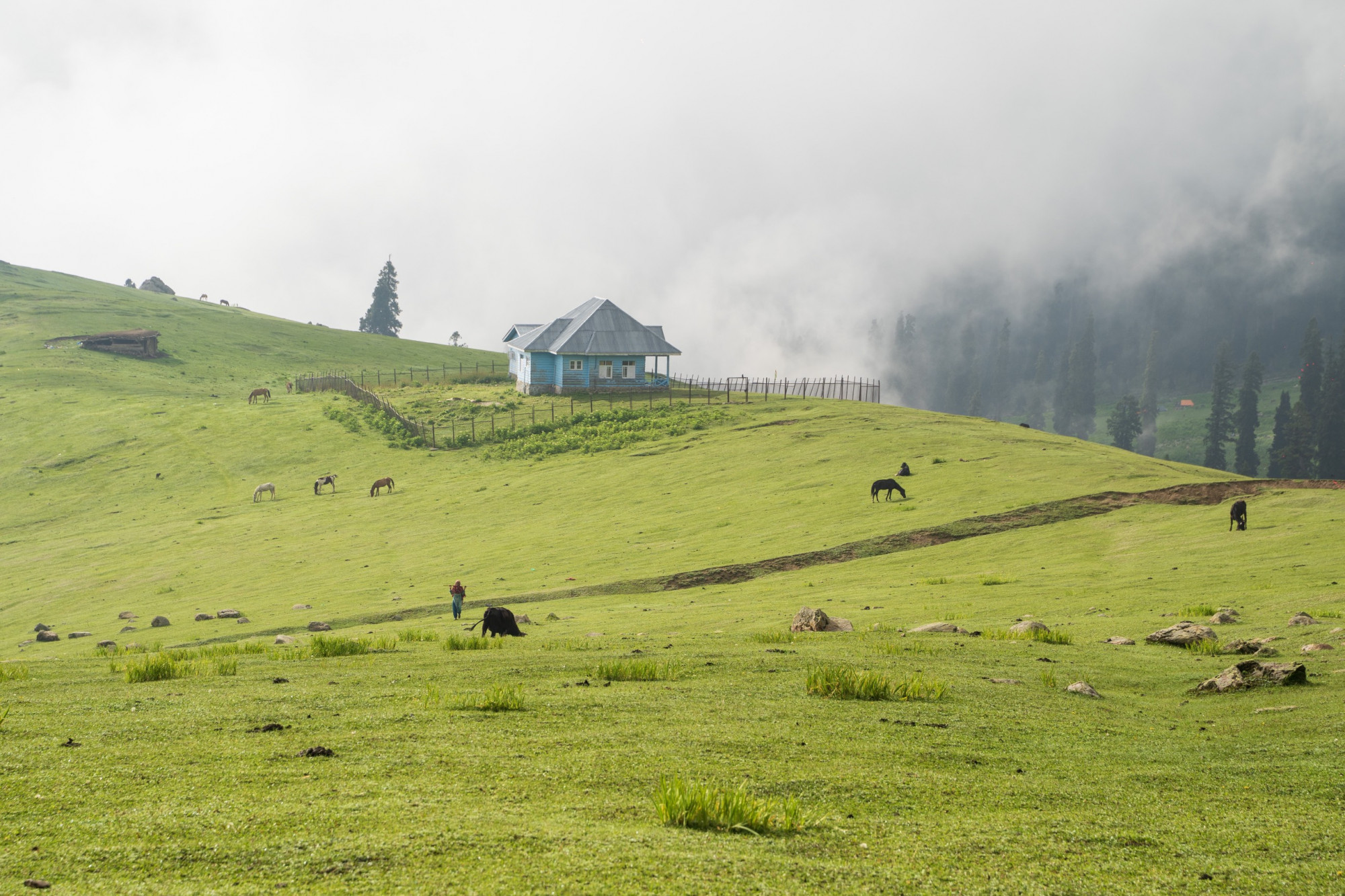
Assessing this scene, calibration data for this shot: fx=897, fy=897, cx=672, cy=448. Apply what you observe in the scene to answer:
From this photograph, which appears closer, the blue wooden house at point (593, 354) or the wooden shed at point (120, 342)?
the blue wooden house at point (593, 354)

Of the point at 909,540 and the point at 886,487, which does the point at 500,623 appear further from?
the point at 886,487

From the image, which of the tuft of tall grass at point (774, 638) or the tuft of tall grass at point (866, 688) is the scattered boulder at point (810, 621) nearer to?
the tuft of tall grass at point (774, 638)

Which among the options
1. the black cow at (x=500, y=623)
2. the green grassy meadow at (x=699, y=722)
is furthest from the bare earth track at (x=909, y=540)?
the black cow at (x=500, y=623)

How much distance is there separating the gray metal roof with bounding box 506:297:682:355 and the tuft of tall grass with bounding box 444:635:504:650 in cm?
7119

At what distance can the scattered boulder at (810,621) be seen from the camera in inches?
713

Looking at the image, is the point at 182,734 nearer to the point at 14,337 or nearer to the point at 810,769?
the point at 810,769

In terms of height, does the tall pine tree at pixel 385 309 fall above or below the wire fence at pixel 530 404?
above

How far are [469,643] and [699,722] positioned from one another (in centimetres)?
809

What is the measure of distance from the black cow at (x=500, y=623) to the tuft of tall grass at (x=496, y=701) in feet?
31.6

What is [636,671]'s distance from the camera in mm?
12148

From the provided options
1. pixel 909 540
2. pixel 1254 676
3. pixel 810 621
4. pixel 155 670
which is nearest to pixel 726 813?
pixel 1254 676

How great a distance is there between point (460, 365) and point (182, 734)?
4535 inches

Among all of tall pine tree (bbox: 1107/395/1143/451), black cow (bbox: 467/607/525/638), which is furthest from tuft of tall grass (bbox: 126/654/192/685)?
tall pine tree (bbox: 1107/395/1143/451)

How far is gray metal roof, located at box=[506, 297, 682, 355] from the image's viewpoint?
88.1 meters
